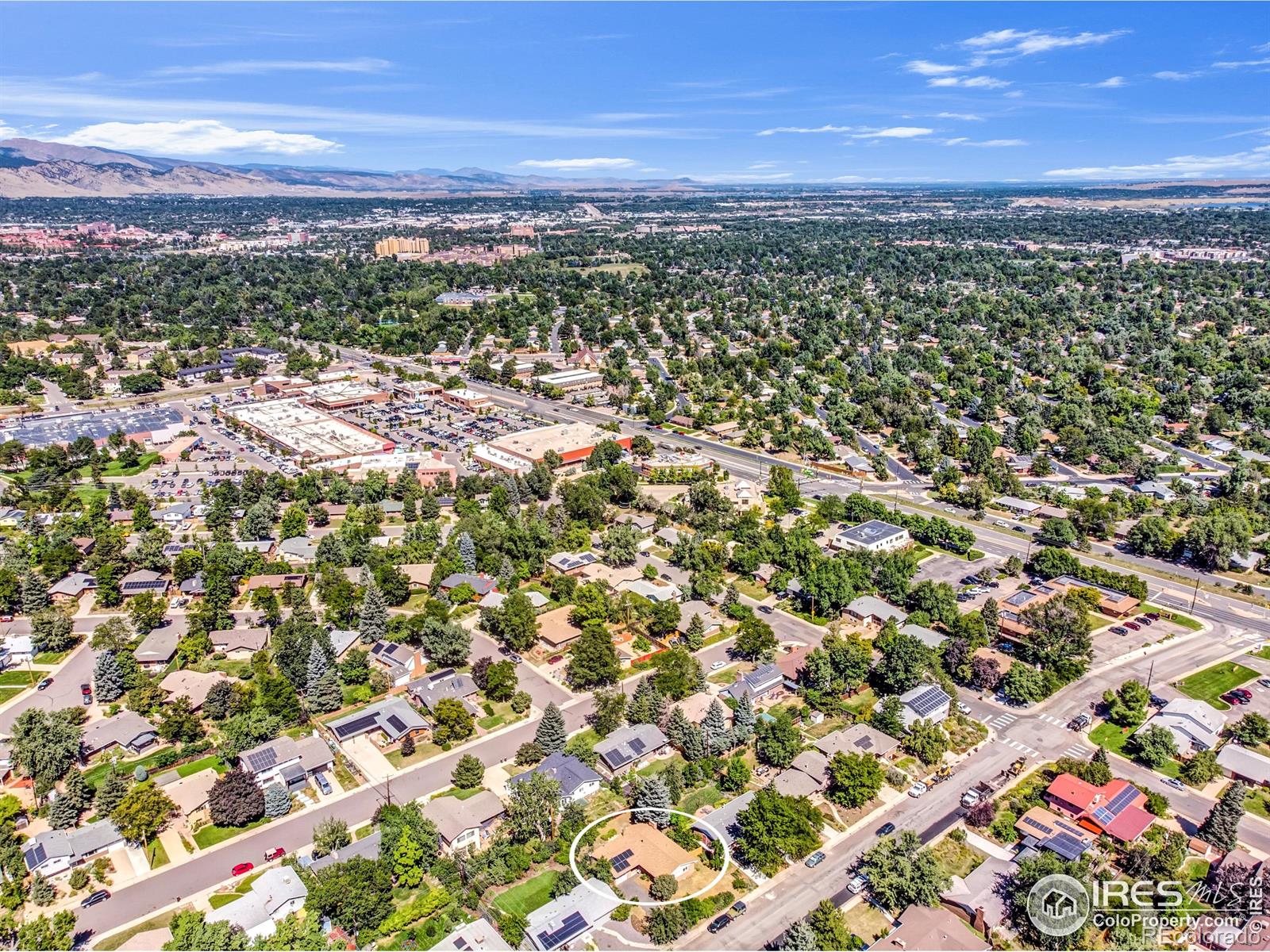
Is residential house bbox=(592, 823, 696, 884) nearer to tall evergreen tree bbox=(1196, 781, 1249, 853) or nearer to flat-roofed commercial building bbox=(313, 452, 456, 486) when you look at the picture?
tall evergreen tree bbox=(1196, 781, 1249, 853)

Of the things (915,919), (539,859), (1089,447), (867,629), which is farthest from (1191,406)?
(539,859)

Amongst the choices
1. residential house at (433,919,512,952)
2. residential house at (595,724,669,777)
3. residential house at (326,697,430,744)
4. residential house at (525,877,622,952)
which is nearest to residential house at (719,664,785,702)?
residential house at (595,724,669,777)

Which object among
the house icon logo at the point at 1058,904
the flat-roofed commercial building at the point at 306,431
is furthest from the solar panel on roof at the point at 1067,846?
the flat-roofed commercial building at the point at 306,431


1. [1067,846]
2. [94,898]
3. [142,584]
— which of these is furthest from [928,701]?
[142,584]

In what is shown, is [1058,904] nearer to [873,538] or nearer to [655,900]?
[655,900]

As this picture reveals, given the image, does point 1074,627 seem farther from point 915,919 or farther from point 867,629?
point 915,919

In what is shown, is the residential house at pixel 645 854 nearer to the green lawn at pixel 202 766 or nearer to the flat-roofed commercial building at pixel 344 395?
the green lawn at pixel 202 766
